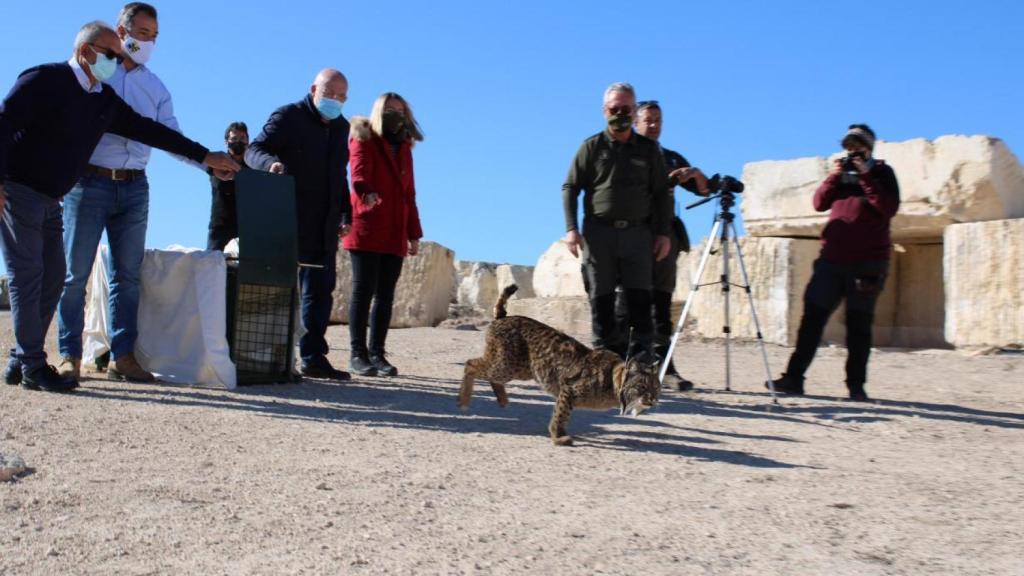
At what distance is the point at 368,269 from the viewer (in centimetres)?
675

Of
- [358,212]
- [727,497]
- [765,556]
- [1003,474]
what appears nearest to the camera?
[765,556]

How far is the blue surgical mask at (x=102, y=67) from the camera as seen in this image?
5.20 meters

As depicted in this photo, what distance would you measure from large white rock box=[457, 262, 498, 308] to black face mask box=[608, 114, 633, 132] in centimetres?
1193

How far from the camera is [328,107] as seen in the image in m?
6.48

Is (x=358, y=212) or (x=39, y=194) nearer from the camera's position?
(x=39, y=194)

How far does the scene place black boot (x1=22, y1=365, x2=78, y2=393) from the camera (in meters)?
5.21

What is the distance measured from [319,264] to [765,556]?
14.0 ft

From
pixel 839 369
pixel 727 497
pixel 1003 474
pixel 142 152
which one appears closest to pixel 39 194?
pixel 142 152

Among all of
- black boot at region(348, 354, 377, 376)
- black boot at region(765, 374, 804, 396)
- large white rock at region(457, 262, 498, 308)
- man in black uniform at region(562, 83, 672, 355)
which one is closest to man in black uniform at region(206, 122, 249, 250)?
black boot at region(348, 354, 377, 376)

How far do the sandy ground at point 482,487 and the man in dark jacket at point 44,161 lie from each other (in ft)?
1.19

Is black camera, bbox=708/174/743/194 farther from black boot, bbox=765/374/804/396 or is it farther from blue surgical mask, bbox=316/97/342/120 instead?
blue surgical mask, bbox=316/97/342/120

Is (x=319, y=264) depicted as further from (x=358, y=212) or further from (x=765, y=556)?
(x=765, y=556)

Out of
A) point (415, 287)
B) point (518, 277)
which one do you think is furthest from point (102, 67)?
point (518, 277)

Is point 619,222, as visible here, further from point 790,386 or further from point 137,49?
point 137,49
